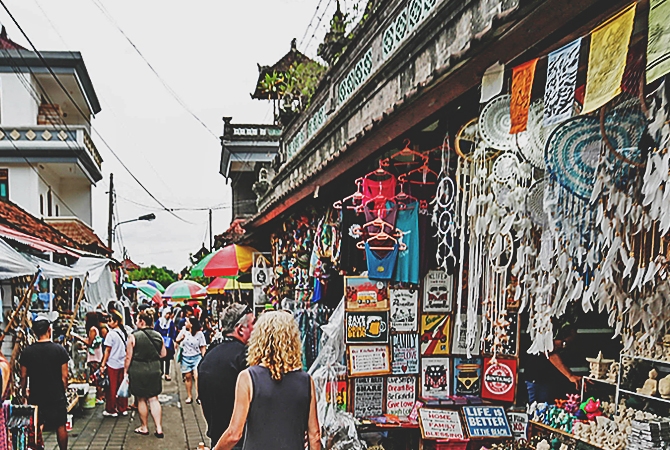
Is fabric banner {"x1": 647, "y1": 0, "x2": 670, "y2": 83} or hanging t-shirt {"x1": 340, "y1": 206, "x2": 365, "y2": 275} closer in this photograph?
fabric banner {"x1": 647, "y1": 0, "x2": 670, "y2": 83}

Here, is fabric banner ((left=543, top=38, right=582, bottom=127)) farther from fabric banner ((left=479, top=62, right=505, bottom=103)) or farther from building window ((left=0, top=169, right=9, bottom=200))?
building window ((left=0, top=169, right=9, bottom=200))

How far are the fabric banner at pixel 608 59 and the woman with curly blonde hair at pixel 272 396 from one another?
88.4 inches

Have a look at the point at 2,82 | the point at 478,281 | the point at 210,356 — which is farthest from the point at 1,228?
the point at 2,82

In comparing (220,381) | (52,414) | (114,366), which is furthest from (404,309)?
(114,366)

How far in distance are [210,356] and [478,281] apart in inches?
87.0

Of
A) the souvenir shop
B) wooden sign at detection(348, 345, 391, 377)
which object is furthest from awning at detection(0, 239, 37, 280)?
wooden sign at detection(348, 345, 391, 377)

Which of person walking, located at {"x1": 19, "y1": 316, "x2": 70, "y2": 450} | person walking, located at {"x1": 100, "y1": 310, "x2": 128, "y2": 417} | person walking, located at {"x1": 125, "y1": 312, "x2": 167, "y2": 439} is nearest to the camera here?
person walking, located at {"x1": 19, "y1": 316, "x2": 70, "y2": 450}

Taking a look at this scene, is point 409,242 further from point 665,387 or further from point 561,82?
point 561,82

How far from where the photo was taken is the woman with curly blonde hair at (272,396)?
11.8 ft

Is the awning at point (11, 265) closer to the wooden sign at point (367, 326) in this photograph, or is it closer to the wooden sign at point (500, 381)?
the wooden sign at point (367, 326)

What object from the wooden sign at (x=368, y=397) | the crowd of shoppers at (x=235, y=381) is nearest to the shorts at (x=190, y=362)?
the crowd of shoppers at (x=235, y=381)

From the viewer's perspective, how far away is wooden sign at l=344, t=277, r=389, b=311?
5.39 meters

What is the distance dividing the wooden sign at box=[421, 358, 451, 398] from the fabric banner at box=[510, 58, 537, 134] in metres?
2.96

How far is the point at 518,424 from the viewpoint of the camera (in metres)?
5.34
